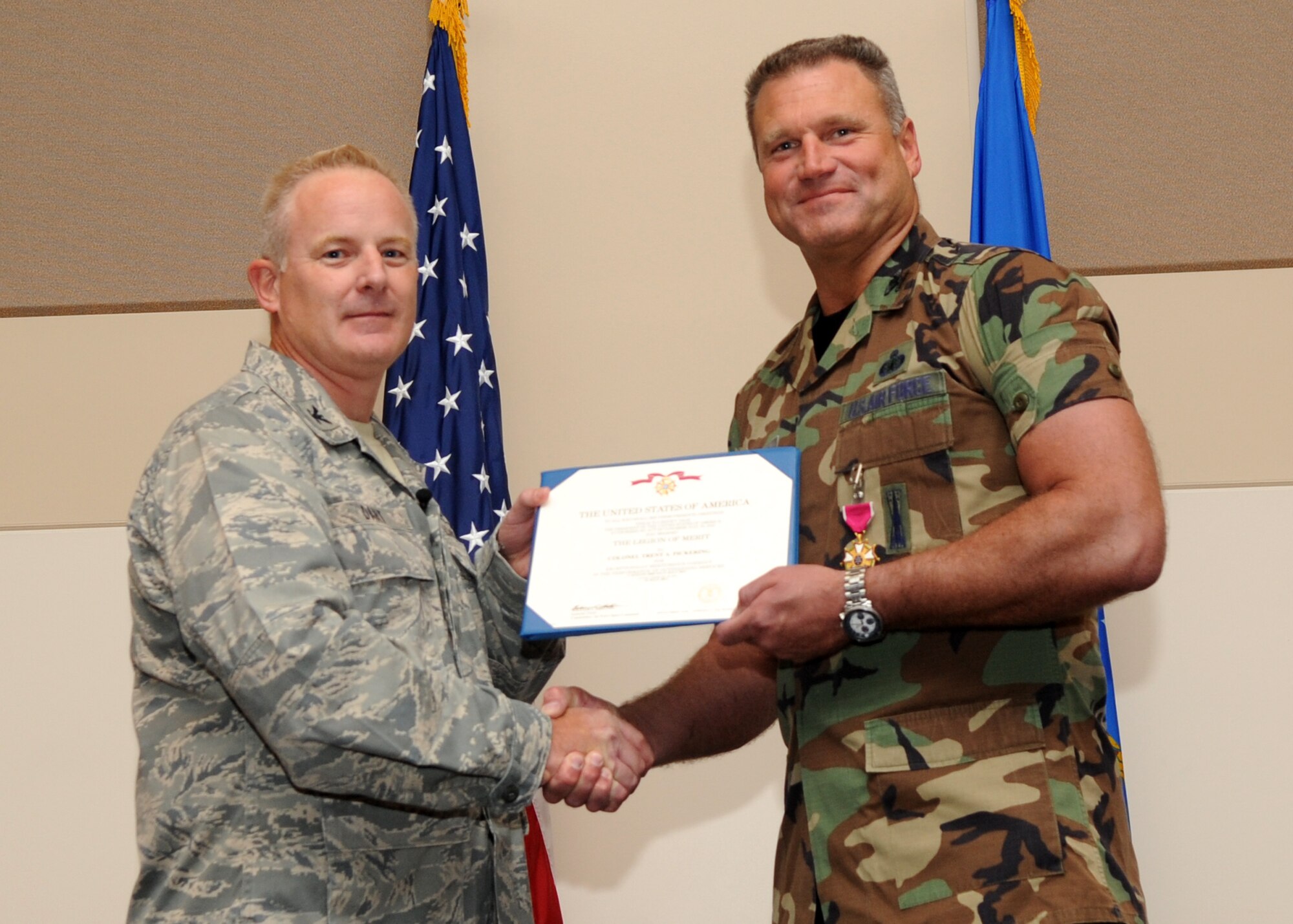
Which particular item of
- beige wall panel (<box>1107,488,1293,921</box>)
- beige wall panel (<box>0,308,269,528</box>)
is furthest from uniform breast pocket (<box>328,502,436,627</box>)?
beige wall panel (<box>1107,488,1293,921</box>)

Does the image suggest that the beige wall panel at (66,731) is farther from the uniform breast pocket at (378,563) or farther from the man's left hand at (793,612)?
the man's left hand at (793,612)

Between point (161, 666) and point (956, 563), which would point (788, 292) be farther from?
point (161, 666)

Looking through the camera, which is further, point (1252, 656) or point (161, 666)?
point (1252, 656)

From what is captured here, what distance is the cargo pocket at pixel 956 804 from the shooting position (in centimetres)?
178

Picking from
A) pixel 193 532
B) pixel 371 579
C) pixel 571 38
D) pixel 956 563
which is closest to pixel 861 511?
pixel 956 563

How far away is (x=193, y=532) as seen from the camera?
5.91 ft

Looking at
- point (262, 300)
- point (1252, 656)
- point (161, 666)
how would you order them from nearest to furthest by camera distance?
point (161, 666) → point (262, 300) → point (1252, 656)

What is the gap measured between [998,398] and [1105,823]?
679 millimetres

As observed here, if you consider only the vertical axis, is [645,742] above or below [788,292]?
below

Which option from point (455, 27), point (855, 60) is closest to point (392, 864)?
point (855, 60)

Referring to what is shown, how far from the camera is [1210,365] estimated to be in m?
3.80

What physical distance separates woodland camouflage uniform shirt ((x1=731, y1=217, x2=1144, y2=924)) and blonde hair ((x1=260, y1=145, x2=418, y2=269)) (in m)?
1.05

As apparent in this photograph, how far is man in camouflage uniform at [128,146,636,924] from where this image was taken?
175 centimetres

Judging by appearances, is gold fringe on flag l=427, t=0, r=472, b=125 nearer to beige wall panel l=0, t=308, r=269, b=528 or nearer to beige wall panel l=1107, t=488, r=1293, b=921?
beige wall panel l=0, t=308, r=269, b=528
